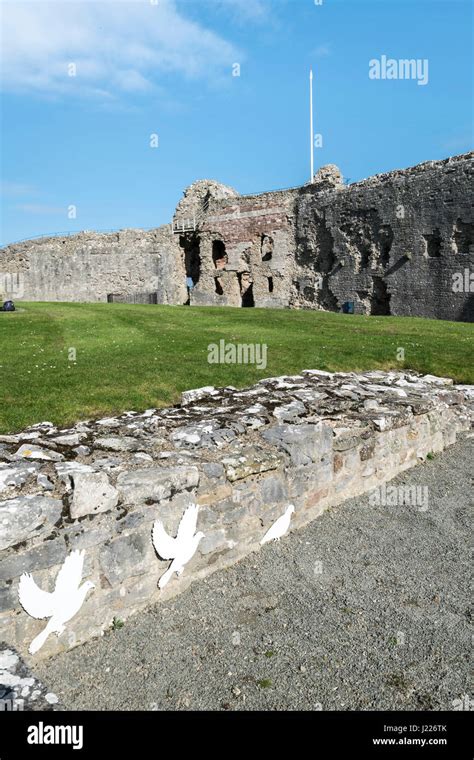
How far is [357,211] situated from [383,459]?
27.0 metres

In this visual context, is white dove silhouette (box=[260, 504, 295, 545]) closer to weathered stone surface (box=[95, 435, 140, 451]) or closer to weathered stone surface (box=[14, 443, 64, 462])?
weathered stone surface (box=[95, 435, 140, 451])

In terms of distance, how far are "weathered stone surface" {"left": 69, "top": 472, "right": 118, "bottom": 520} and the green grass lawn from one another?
2704mm

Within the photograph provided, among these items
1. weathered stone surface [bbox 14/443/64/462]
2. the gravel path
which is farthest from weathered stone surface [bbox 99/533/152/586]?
weathered stone surface [bbox 14/443/64/462]

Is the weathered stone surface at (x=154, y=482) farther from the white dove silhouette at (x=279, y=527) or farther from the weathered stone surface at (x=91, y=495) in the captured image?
the white dove silhouette at (x=279, y=527)

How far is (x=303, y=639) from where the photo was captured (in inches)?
171

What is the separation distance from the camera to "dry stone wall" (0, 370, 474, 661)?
4086 millimetres

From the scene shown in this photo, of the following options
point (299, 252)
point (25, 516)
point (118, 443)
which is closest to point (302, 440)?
point (118, 443)

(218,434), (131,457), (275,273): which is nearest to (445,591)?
(218,434)

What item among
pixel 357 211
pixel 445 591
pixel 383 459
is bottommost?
pixel 445 591

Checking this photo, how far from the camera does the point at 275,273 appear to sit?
38094 mm

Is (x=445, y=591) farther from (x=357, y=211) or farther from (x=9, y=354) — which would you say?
(x=357, y=211)

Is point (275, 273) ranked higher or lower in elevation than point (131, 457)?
higher

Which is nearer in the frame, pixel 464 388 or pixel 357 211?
pixel 464 388

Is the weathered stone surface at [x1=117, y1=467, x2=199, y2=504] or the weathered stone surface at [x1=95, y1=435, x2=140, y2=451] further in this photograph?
the weathered stone surface at [x1=95, y1=435, x2=140, y2=451]
